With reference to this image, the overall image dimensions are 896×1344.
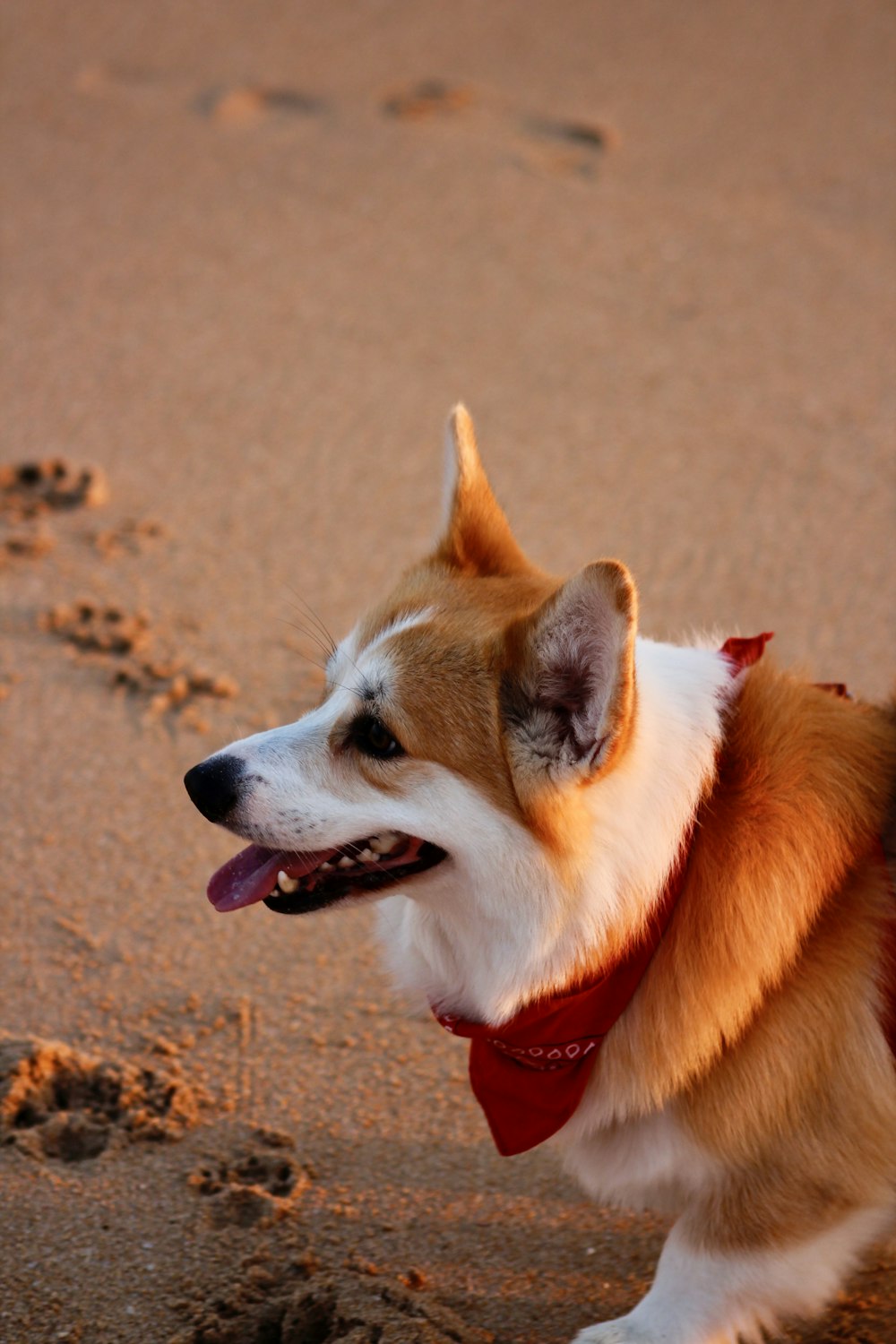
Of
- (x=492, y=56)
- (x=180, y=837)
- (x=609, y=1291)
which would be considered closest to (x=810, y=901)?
(x=609, y=1291)

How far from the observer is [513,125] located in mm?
5719

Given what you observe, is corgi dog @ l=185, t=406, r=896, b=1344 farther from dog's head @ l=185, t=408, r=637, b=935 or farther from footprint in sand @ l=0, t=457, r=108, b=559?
footprint in sand @ l=0, t=457, r=108, b=559

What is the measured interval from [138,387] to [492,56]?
2.62 meters

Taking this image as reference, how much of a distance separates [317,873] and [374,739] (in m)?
0.25

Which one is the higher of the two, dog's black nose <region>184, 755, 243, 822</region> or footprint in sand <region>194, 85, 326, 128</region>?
footprint in sand <region>194, 85, 326, 128</region>

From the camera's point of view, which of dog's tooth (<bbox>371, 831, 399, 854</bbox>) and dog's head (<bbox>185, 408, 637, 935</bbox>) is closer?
dog's head (<bbox>185, 408, 637, 935</bbox>)

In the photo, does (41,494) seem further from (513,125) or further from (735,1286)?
(735,1286)

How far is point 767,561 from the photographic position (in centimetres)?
403

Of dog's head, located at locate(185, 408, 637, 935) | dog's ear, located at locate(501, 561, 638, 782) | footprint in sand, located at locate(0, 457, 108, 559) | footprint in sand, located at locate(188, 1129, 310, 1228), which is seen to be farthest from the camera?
footprint in sand, located at locate(0, 457, 108, 559)

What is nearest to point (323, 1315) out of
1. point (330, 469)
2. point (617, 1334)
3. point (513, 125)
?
point (617, 1334)

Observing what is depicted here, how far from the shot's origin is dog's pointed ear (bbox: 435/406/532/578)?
2.45 m

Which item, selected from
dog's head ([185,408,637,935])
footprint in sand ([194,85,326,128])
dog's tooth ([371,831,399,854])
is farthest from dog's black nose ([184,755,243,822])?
footprint in sand ([194,85,326,128])

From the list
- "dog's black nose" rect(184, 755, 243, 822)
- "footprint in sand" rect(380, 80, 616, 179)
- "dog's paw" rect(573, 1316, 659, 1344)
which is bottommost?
"dog's paw" rect(573, 1316, 659, 1344)

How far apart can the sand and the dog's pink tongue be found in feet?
1.89
